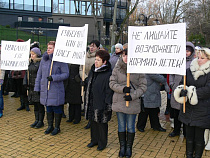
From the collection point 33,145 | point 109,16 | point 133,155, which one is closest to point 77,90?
point 33,145

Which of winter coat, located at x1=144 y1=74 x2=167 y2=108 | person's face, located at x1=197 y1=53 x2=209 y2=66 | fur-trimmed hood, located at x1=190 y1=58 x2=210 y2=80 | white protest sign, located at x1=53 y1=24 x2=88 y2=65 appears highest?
white protest sign, located at x1=53 y1=24 x2=88 y2=65

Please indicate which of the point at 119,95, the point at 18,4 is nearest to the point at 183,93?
the point at 119,95

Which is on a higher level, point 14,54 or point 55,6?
point 55,6

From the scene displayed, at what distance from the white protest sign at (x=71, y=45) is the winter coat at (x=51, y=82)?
306 millimetres

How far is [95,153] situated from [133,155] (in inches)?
28.4

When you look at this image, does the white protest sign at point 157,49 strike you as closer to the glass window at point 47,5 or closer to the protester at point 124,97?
the protester at point 124,97

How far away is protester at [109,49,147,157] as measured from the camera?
182 inches

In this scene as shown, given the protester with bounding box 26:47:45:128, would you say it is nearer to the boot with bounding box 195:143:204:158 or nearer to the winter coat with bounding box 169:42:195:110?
the winter coat with bounding box 169:42:195:110

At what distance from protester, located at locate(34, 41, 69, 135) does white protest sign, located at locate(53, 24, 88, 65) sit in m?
0.28

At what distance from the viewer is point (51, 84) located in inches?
230

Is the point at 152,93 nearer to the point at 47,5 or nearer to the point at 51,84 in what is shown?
the point at 51,84

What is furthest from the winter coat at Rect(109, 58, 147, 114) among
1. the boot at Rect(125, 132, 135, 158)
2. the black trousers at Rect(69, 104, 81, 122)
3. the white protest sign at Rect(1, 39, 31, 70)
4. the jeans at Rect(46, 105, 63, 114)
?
the white protest sign at Rect(1, 39, 31, 70)

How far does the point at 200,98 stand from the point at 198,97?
0.14 feet

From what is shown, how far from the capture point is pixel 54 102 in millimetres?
5789
